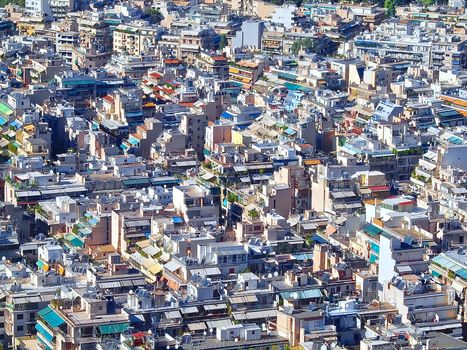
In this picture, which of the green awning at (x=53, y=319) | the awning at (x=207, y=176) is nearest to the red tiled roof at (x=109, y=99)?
the awning at (x=207, y=176)

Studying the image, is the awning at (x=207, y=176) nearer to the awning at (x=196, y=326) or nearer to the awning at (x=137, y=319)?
the awning at (x=196, y=326)

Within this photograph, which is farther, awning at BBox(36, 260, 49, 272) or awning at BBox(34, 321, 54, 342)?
awning at BBox(36, 260, 49, 272)

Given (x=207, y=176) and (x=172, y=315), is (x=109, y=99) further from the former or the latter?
(x=172, y=315)

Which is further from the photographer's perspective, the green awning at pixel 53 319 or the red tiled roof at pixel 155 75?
the red tiled roof at pixel 155 75

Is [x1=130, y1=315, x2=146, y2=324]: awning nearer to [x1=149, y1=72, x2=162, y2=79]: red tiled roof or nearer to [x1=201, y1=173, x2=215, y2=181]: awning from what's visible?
[x1=201, y1=173, x2=215, y2=181]: awning

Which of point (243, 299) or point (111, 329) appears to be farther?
point (243, 299)

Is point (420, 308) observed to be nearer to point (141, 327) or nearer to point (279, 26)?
point (141, 327)

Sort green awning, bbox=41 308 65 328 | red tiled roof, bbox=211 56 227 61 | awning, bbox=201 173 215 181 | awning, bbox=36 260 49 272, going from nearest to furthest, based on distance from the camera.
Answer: green awning, bbox=41 308 65 328
awning, bbox=36 260 49 272
awning, bbox=201 173 215 181
red tiled roof, bbox=211 56 227 61

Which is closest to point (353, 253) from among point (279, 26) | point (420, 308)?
point (420, 308)

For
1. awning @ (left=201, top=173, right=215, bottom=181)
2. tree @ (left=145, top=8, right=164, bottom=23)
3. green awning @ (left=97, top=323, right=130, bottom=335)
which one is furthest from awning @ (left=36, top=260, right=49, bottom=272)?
tree @ (left=145, top=8, right=164, bottom=23)

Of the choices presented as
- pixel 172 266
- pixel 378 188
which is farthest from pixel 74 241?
pixel 378 188
